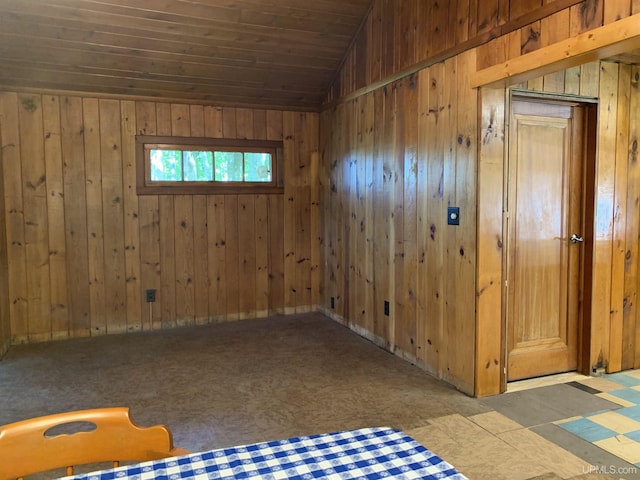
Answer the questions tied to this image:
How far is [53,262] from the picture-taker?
4.45 m

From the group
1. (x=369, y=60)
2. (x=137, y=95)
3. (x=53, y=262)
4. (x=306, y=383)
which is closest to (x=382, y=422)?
(x=306, y=383)

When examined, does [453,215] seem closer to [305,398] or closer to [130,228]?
Answer: [305,398]

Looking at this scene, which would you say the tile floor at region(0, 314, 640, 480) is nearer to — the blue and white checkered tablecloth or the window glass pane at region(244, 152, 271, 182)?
the blue and white checkered tablecloth

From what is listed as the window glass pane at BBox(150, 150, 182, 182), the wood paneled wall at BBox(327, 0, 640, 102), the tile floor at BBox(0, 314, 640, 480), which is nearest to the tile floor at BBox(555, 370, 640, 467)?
the tile floor at BBox(0, 314, 640, 480)

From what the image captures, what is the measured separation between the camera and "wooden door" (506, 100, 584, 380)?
130 inches

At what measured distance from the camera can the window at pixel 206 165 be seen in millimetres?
4715

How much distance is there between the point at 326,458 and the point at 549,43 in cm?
239

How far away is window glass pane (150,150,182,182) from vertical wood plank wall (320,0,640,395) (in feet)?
5.65

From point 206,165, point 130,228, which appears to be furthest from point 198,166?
point 130,228

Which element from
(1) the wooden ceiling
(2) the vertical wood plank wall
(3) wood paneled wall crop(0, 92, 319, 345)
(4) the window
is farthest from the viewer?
(4) the window

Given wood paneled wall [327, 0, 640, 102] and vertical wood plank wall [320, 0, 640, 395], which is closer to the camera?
wood paneled wall [327, 0, 640, 102]

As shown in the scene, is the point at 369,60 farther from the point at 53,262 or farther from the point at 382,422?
the point at 53,262

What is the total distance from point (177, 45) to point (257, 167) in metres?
1.48

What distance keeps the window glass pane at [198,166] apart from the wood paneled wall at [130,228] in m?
0.20
